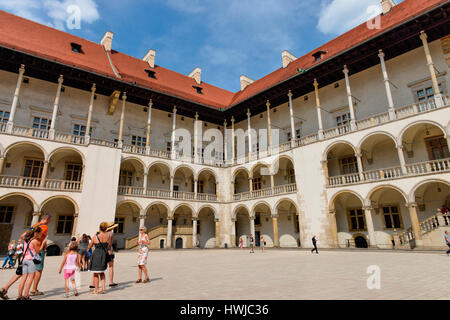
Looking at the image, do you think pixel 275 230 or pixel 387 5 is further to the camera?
pixel 275 230

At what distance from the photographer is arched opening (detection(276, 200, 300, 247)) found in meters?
22.2

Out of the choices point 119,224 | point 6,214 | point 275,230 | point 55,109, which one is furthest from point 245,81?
point 6,214

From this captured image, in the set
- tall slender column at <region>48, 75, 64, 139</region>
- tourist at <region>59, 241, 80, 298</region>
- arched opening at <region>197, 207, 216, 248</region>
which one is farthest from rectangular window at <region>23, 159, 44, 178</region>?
tourist at <region>59, 241, 80, 298</region>

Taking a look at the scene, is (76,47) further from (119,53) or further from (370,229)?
(370,229)

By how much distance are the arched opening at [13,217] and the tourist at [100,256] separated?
15772 millimetres

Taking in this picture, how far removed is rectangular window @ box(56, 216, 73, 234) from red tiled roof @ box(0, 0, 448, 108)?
11.1 m

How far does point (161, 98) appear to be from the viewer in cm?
2380

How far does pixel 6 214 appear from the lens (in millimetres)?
17609

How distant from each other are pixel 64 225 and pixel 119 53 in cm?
1810

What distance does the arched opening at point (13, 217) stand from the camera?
56.9 ft

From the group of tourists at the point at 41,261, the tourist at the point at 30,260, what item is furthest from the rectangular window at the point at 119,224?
the tourist at the point at 30,260

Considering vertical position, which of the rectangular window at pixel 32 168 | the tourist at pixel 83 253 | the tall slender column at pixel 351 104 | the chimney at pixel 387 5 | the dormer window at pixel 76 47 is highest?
the chimney at pixel 387 5

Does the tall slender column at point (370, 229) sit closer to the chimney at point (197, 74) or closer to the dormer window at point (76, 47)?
the chimney at point (197, 74)

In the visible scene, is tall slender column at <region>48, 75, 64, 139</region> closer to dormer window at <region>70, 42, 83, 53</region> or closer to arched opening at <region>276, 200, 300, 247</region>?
dormer window at <region>70, 42, 83, 53</region>
